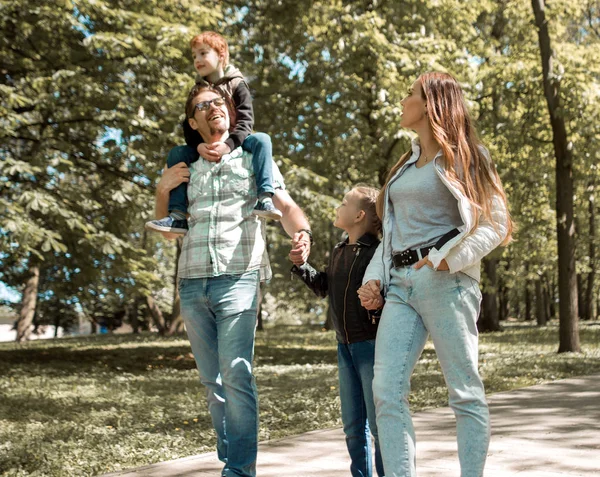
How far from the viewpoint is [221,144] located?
412 cm

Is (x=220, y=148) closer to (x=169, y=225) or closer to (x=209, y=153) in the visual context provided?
(x=209, y=153)

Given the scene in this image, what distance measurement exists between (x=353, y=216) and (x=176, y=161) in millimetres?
973

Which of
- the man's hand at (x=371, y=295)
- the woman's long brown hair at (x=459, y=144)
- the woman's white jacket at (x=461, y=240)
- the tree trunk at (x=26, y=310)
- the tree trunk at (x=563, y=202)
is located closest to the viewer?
the woman's white jacket at (x=461, y=240)

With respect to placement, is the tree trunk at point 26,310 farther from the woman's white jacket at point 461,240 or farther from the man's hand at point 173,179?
the woman's white jacket at point 461,240

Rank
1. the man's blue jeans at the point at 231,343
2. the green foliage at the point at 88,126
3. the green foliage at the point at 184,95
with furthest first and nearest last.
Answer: the green foliage at the point at 184,95
the green foliage at the point at 88,126
the man's blue jeans at the point at 231,343

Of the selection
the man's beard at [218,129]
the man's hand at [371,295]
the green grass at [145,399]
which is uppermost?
the man's beard at [218,129]

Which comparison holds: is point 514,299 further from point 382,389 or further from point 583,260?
point 382,389

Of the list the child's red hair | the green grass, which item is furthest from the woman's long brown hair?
the green grass

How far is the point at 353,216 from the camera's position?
437 centimetres

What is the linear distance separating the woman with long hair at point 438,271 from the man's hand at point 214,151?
0.88m

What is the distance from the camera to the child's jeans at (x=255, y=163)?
13.4 ft

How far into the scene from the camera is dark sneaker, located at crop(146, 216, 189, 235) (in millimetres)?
4004

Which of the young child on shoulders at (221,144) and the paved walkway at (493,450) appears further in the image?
the paved walkway at (493,450)

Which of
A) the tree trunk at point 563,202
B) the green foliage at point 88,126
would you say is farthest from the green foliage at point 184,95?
the tree trunk at point 563,202
